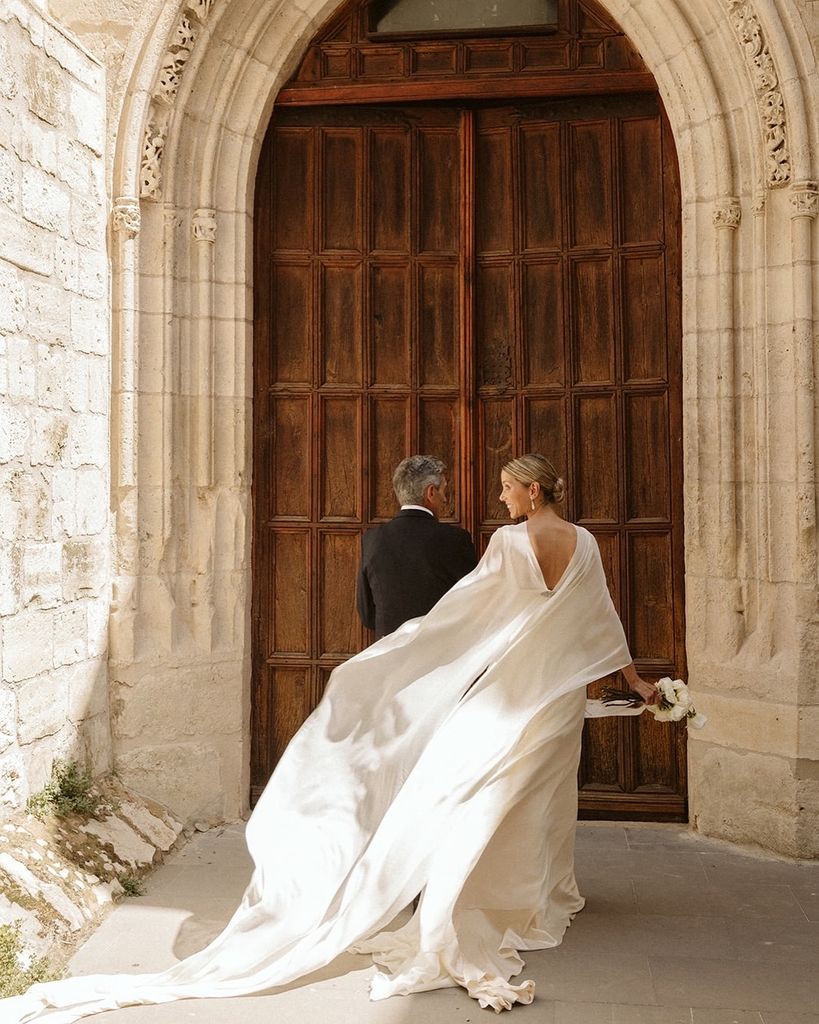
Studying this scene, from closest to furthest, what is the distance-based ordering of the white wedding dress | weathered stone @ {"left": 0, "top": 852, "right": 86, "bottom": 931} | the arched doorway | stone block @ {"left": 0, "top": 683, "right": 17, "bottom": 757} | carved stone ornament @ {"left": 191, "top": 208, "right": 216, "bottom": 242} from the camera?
the white wedding dress → weathered stone @ {"left": 0, "top": 852, "right": 86, "bottom": 931} → stone block @ {"left": 0, "top": 683, "right": 17, "bottom": 757} → carved stone ornament @ {"left": 191, "top": 208, "right": 216, "bottom": 242} → the arched doorway

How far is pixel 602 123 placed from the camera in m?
5.80

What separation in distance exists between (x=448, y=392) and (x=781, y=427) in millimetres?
1691

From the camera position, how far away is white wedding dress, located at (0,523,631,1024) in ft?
11.8

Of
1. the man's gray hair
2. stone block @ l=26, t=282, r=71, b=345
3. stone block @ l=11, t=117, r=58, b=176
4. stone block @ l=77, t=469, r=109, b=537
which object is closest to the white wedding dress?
the man's gray hair

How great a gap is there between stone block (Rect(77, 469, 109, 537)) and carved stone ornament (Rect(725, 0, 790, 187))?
3417 millimetres

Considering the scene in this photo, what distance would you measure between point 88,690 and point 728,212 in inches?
146

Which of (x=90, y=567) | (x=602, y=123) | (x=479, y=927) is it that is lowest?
(x=479, y=927)

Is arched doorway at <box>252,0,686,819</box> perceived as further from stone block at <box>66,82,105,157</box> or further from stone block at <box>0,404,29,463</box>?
stone block at <box>0,404,29,463</box>

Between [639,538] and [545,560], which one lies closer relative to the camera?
[545,560]

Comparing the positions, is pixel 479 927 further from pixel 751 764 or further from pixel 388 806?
pixel 751 764

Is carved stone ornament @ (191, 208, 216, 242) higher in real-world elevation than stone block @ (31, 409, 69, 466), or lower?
higher

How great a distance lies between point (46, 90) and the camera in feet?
16.0

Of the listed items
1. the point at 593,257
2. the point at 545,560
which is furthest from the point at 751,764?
the point at 593,257

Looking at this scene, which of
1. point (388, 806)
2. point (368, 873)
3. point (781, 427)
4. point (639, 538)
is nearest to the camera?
point (368, 873)
